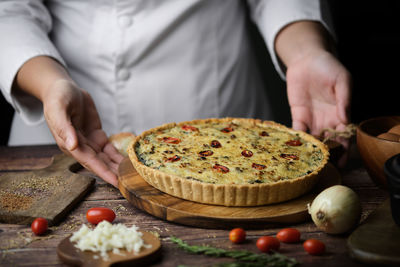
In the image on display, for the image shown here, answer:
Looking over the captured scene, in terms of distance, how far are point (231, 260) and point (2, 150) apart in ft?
7.32

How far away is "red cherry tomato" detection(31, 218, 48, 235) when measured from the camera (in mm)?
1989

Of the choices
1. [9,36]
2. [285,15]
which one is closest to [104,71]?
[9,36]

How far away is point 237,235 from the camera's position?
191 centimetres

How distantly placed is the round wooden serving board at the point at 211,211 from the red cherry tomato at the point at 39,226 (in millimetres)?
463

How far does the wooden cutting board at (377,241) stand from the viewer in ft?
5.62

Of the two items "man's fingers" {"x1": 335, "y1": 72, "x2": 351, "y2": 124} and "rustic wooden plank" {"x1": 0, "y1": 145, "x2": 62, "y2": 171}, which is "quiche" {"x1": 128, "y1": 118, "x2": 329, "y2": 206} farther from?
"rustic wooden plank" {"x1": 0, "y1": 145, "x2": 62, "y2": 171}

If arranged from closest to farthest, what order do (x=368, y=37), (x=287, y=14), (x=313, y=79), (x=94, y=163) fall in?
(x=94, y=163)
(x=313, y=79)
(x=287, y=14)
(x=368, y=37)

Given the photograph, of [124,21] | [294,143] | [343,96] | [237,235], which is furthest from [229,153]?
[124,21]

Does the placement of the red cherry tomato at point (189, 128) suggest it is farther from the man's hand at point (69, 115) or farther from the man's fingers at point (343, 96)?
the man's fingers at point (343, 96)

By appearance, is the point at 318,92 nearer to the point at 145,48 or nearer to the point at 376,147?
the point at 376,147

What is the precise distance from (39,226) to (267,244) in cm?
104

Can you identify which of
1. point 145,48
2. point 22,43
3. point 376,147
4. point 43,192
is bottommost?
point 43,192

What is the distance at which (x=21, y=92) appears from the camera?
129 inches

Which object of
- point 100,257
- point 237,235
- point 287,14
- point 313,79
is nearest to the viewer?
point 100,257
